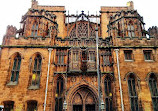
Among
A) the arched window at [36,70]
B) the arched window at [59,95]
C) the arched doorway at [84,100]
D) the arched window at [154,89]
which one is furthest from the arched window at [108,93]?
the arched window at [36,70]

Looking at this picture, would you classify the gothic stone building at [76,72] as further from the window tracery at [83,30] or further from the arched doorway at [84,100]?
the window tracery at [83,30]

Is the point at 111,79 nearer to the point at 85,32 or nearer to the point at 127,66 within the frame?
the point at 127,66

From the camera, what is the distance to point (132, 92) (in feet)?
53.6

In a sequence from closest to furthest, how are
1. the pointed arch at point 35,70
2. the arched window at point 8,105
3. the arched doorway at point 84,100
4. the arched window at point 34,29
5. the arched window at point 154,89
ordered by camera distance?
the arched window at point 8,105 → the arched window at point 154,89 → the arched doorway at point 84,100 → the pointed arch at point 35,70 → the arched window at point 34,29

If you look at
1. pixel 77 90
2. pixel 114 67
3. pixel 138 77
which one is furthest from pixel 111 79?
pixel 77 90

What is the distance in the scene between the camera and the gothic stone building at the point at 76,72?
619 inches

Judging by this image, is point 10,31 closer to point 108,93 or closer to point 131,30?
point 108,93

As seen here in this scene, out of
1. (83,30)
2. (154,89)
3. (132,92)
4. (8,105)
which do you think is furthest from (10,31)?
(154,89)

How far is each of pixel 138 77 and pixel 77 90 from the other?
23.1ft

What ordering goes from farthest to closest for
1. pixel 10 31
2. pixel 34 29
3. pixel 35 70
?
pixel 34 29, pixel 10 31, pixel 35 70

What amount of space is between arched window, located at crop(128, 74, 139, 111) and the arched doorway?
13.0ft

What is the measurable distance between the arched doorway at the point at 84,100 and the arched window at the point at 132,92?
3.96 meters

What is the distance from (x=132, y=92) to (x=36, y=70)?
1116cm

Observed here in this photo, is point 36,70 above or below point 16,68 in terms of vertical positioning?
below
